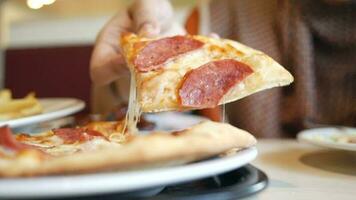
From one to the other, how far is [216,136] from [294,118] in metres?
0.67

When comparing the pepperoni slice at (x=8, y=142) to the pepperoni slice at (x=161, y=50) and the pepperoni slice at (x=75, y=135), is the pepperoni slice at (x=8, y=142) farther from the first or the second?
the pepperoni slice at (x=161, y=50)

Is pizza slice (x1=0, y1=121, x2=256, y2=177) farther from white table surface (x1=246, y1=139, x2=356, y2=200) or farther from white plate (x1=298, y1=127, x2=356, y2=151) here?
white plate (x1=298, y1=127, x2=356, y2=151)

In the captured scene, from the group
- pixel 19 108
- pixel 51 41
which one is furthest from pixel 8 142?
pixel 51 41

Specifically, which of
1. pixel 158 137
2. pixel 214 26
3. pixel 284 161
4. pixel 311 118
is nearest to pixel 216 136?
pixel 158 137

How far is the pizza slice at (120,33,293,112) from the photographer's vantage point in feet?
1.58

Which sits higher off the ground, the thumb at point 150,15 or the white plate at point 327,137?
the thumb at point 150,15

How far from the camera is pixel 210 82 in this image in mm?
492

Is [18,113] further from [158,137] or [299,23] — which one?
[299,23]

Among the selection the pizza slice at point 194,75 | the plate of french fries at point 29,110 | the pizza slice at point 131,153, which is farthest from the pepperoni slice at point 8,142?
the plate of french fries at point 29,110

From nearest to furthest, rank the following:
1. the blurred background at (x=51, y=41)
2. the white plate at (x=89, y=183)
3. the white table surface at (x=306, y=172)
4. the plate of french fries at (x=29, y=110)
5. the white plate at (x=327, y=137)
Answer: the white plate at (x=89, y=183)
the white table surface at (x=306, y=172)
the white plate at (x=327, y=137)
the plate of french fries at (x=29, y=110)
the blurred background at (x=51, y=41)

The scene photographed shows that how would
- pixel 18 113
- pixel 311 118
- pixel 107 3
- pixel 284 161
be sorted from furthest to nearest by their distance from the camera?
pixel 107 3 < pixel 311 118 < pixel 18 113 < pixel 284 161

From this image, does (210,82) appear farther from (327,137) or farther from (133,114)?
(327,137)

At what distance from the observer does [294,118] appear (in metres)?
0.99

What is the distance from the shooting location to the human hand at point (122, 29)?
745mm
